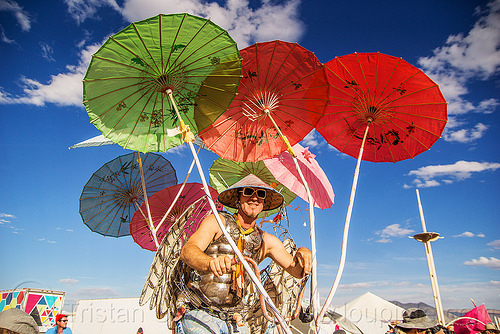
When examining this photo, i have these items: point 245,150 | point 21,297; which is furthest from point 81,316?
point 245,150

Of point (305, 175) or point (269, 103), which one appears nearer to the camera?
point (269, 103)

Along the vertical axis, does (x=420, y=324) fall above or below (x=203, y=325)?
above

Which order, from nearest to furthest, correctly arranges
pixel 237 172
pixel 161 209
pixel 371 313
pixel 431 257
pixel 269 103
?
pixel 269 103 → pixel 237 172 → pixel 431 257 → pixel 161 209 → pixel 371 313

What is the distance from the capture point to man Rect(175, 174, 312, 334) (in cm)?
313

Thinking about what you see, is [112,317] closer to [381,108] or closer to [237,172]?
[237,172]

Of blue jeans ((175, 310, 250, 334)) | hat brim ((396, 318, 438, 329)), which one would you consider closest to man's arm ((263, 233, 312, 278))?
blue jeans ((175, 310, 250, 334))

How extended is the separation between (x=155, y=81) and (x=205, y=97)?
606 millimetres

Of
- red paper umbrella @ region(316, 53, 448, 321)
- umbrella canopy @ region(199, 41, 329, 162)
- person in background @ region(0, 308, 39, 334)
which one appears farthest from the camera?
umbrella canopy @ region(199, 41, 329, 162)

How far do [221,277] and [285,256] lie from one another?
32.8 inches

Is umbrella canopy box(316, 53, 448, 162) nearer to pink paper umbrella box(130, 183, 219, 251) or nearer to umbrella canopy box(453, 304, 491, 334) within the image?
pink paper umbrella box(130, 183, 219, 251)

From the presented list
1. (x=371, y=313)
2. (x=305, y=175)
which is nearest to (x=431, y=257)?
(x=305, y=175)

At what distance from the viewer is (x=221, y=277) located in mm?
3367

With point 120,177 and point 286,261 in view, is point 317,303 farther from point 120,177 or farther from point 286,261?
point 120,177

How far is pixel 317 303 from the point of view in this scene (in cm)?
294
